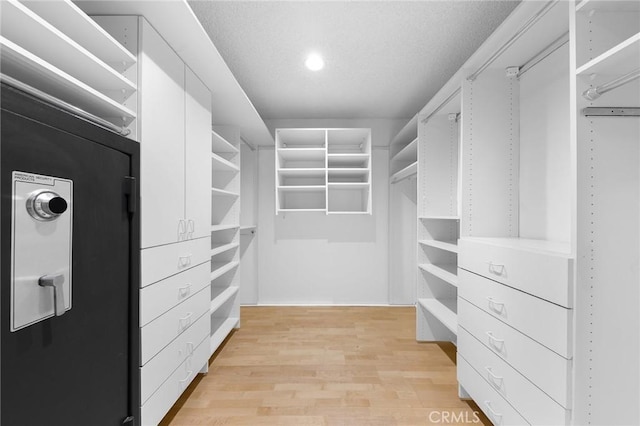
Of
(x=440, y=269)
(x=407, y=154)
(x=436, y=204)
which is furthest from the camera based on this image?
(x=407, y=154)

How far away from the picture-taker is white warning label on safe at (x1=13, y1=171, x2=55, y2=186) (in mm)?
785

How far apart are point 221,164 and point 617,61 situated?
2512 millimetres

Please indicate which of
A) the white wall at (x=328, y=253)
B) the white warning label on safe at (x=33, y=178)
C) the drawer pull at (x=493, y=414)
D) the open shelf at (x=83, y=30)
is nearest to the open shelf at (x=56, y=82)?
the open shelf at (x=83, y=30)

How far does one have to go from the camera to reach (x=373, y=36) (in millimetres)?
2092

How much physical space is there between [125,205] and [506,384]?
6.46 feet

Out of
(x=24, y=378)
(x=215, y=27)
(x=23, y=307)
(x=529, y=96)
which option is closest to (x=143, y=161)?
(x=23, y=307)

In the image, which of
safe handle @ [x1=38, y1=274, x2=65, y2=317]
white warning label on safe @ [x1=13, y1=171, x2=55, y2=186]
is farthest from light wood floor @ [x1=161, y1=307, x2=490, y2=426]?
white warning label on safe @ [x1=13, y1=171, x2=55, y2=186]

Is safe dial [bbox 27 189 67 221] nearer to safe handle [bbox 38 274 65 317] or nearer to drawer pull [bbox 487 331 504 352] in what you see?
safe handle [bbox 38 274 65 317]

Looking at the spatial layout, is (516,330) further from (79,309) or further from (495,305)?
(79,309)

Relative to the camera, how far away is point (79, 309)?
1.02m

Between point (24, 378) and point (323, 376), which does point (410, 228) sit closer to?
point (323, 376)

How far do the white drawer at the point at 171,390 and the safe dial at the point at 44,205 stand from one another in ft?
3.45

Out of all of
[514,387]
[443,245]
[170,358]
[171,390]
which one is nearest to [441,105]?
[443,245]

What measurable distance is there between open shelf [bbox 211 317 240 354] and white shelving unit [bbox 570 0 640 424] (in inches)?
89.3
